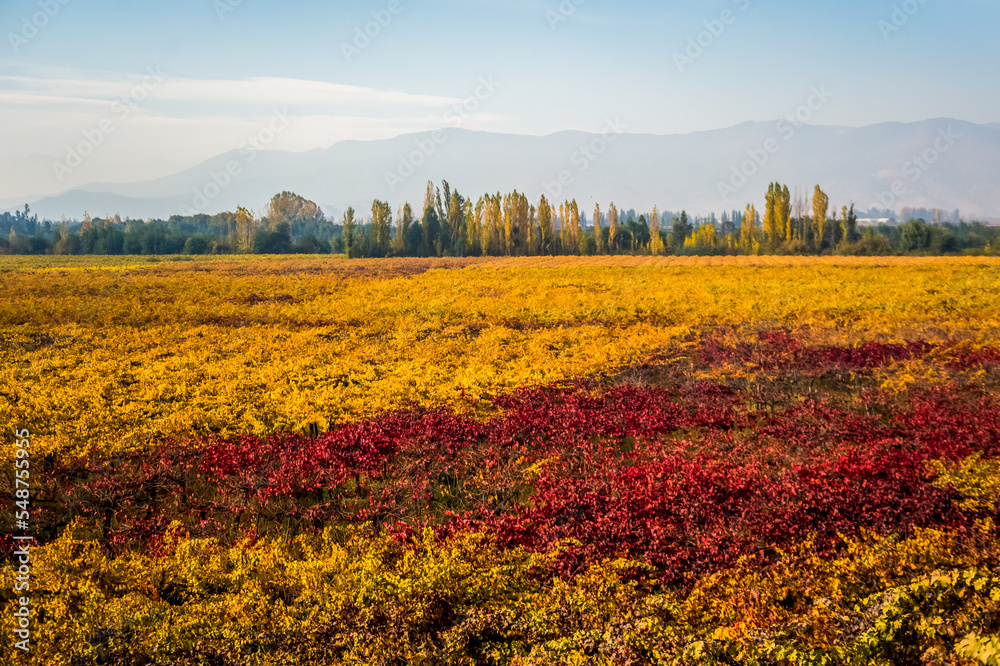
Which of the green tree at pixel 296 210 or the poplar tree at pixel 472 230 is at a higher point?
the green tree at pixel 296 210

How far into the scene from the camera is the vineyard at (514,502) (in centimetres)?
497

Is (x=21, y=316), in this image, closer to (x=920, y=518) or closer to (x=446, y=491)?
(x=446, y=491)

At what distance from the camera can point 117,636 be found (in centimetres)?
507

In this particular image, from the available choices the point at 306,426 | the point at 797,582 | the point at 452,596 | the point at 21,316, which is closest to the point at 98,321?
the point at 21,316

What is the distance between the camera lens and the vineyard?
16.3 feet

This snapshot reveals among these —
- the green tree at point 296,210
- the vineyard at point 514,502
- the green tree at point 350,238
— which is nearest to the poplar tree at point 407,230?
the green tree at point 350,238

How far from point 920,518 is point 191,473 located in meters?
8.78

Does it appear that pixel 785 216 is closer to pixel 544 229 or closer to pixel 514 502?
pixel 544 229

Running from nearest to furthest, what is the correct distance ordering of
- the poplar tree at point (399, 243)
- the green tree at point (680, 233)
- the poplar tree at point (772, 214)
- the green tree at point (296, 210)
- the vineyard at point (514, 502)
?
the vineyard at point (514, 502) → the poplar tree at point (772, 214) → the poplar tree at point (399, 243) → the green tree at point (680, 233) → the green tree at point (296, 210)

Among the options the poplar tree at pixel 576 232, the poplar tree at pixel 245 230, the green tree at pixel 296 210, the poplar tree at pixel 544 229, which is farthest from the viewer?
the green tree at pixel 296 210

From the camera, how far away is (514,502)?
7770 mm

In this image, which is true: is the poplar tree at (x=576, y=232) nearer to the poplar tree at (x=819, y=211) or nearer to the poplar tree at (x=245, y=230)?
the poplar tree at (x=819, y=211)

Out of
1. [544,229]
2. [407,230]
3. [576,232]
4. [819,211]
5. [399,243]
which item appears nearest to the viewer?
[819,211]

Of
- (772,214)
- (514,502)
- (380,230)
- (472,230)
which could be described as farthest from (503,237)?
(514,502)
